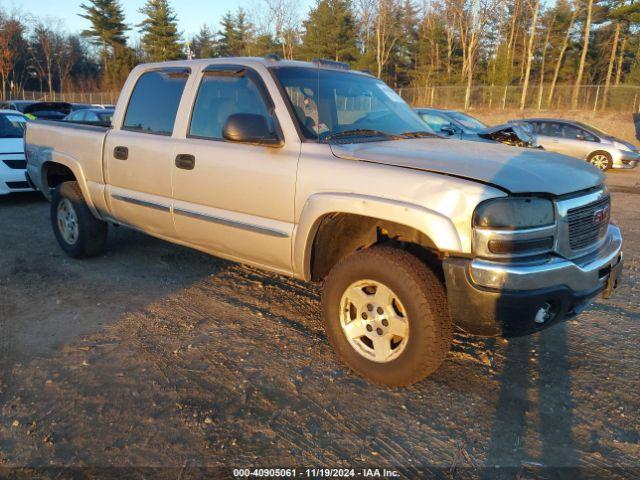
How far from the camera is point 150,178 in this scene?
4.27 m

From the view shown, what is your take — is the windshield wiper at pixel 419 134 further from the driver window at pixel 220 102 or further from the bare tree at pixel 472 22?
the bare tree at pixel 472 22

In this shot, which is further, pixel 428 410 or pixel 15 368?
pixel 15 368

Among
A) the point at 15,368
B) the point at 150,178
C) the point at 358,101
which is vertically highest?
the point at 358,101

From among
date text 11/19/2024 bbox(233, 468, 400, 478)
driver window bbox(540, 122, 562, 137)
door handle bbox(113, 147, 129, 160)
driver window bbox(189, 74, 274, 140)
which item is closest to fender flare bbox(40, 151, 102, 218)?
door handle bbox(113, 147, 129, 160)

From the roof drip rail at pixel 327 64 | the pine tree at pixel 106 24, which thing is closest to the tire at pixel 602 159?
the roof drip rail at pixel 327 64

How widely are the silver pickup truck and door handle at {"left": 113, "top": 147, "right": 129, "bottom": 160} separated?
2cm

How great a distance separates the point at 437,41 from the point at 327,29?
1126 cm

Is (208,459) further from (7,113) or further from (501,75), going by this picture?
(501,75)

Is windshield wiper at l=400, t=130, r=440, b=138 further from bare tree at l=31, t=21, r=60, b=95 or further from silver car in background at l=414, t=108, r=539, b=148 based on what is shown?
bare tree at l=31, t=21, r=60, b=95

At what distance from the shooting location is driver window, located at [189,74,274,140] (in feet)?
12.1

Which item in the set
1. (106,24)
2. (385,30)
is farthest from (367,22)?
(106,24)

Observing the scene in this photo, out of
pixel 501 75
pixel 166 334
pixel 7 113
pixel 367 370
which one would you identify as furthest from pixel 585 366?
pixel 501 75

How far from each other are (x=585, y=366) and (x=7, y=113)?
418 inches

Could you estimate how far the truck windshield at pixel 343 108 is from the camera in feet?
11.4
